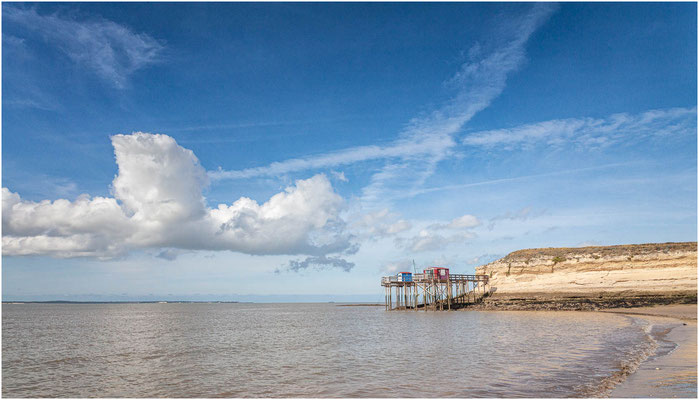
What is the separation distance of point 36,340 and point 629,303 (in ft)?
196

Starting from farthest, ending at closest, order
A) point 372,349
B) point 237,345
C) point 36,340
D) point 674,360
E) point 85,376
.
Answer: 1. point 36,340
2. point 237,345
3. point 372,349
4. point 85,376
5. point 674,360

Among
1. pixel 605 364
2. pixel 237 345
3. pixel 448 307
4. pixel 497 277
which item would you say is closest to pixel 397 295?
pixel 448 307

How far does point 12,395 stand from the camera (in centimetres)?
1400

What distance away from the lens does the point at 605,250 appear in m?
63.7

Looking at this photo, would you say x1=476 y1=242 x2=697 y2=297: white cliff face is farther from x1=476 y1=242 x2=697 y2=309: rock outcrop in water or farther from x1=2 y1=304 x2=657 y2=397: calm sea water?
x1=2 y1=304 x2=657 y2=397: calm sea water

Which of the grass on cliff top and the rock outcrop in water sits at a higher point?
the grass on cliff top

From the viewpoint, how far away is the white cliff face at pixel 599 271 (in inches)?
2164

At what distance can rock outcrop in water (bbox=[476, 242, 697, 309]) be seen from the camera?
5402 cm

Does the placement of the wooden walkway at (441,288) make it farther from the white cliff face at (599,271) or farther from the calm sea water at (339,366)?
Answer: the calm sea water at (339,366)

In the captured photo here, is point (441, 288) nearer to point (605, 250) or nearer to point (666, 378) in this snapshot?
point (605, 250)

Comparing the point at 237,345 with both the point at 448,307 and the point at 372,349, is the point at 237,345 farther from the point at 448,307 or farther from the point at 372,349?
the point at 448,307

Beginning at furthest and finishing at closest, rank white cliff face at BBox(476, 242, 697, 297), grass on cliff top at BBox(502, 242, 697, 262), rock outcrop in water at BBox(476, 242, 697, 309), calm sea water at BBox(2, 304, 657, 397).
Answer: grass on cliff top at BBox(502, 242, 697, 262)
white cliff face at BBox(476, 242, 697, 297)
rock outcrop in water at BBox(476, 242, 697, 309)
calm sea water at BBox(2, 304, 657, 397)

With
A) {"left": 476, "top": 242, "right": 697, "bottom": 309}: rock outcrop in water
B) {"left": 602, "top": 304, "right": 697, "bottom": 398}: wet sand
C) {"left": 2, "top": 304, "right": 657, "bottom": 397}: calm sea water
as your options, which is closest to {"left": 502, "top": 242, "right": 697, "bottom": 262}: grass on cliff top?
{"left": 476, "top": 242, "right": 697, "bottom": 309}: rock outcrop in water

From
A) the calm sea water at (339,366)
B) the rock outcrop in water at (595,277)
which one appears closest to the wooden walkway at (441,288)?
the rock outcrop in water at (595,277)
